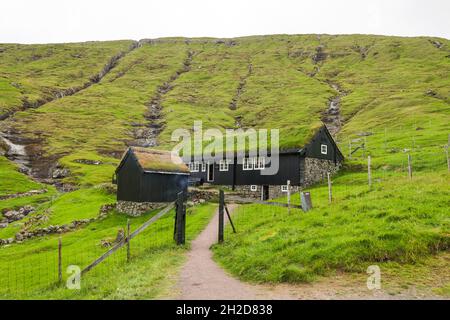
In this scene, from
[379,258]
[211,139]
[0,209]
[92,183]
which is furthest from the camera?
[92,183]

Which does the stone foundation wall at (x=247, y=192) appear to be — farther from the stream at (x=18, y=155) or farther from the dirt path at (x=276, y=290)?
the stream at (x=18, y=155)

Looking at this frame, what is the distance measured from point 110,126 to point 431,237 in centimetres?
12818

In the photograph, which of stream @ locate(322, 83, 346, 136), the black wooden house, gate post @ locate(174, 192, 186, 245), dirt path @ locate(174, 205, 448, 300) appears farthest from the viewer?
stream @ locate(322, 83, 346, 136)

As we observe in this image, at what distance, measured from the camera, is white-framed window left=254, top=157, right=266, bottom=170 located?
49.8 metres

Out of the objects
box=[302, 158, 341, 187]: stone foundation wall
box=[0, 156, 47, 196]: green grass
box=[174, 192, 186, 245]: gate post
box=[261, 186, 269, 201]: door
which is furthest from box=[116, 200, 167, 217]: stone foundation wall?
box=[0, 156, 47, 196]: green grass

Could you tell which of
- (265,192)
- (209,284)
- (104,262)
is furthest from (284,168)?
(209,284)

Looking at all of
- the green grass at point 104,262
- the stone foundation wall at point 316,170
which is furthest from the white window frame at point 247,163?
the green grass at point 104,262

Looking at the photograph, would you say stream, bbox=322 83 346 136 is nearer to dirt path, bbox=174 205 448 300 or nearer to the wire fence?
the wire fence

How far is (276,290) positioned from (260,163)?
3858cm

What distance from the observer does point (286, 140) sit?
161 ft

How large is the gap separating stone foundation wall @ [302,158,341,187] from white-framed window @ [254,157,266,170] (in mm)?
5867

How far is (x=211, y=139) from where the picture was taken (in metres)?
65.9
